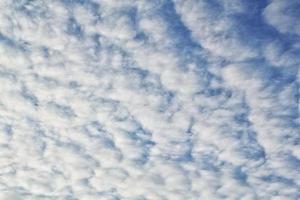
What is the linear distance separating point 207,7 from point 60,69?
2.66 m

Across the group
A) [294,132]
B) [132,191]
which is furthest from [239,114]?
[132,191]

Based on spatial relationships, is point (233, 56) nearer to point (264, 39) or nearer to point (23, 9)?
point (264, 39)

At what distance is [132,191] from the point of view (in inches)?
352

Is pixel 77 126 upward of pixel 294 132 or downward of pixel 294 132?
upward

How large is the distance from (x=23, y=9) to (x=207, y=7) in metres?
2.61

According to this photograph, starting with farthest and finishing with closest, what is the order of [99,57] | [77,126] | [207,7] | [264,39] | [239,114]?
1. [77,126]
2. [239,114]
3. [99,57]
4. [264,39]
5. [207,7]

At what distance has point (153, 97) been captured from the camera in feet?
20.4

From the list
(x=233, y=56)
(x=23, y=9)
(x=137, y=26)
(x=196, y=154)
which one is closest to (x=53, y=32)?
(x=23, y=9)

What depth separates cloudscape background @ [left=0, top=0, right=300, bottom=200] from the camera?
4953 mm

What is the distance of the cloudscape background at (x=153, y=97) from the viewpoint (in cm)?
495

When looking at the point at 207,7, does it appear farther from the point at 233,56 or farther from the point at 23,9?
the point at 23,9

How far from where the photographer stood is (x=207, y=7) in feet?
15.5

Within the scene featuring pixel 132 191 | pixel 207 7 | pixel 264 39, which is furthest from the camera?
pixel 132 191

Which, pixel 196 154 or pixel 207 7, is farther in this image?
pixel 196 154
